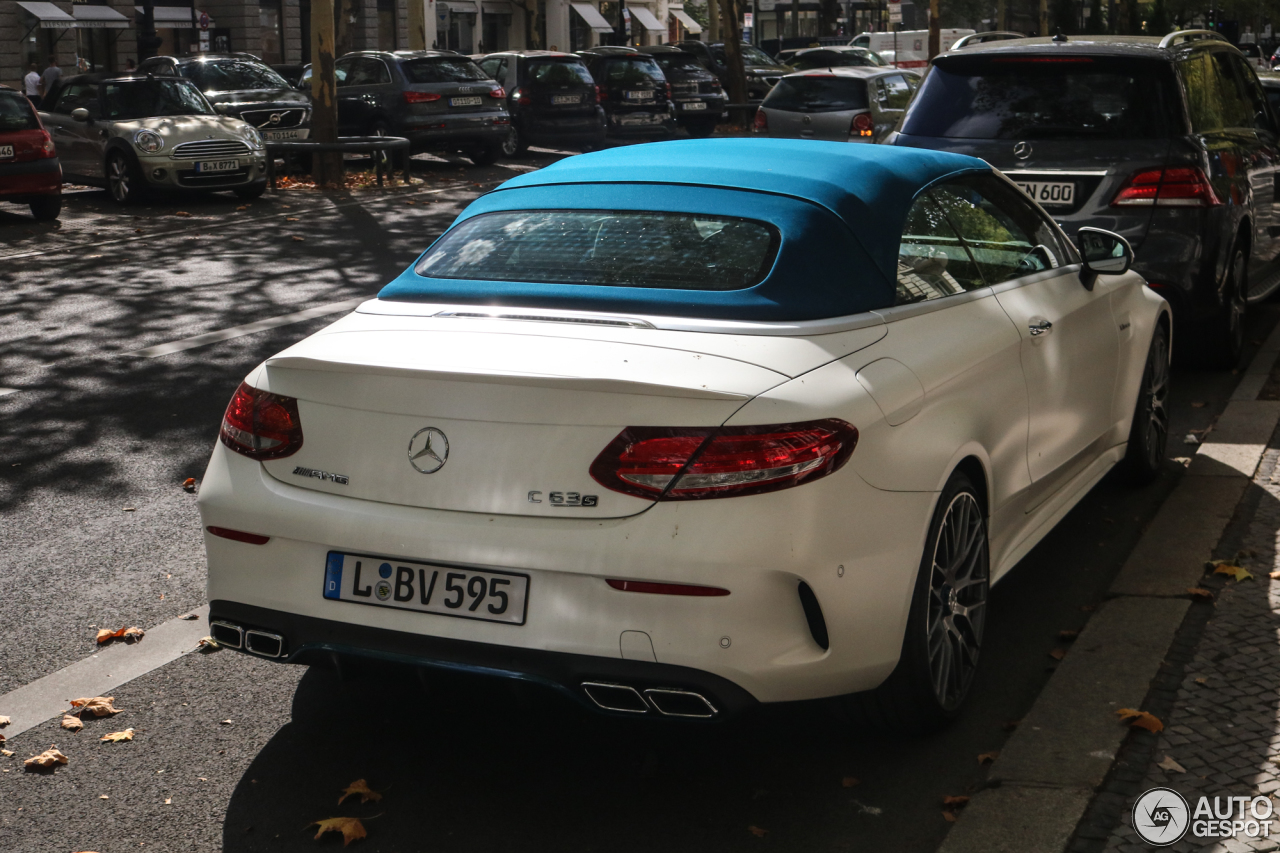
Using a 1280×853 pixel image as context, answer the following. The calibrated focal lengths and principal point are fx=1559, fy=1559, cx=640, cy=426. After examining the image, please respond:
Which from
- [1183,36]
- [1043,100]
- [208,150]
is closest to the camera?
[1043,100]

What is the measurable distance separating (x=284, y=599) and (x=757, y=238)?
1504mm

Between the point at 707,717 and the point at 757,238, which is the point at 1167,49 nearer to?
the point at 757,238

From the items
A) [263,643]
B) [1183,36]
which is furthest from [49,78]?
[263,643]

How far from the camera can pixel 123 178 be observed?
18.8 meters

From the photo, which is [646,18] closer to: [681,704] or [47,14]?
[47,14]

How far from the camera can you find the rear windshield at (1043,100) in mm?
7793

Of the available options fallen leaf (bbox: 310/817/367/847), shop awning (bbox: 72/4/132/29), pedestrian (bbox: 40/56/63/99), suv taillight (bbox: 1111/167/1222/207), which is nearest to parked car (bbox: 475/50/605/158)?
pedestrian (bbox: 40/56/63/99)

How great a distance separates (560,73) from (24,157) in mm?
11004

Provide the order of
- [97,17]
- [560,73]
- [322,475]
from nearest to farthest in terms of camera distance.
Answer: [322,475], [560,73], [97,17]

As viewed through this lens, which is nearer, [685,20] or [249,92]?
[249,92]

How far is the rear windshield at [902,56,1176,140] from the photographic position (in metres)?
7.79

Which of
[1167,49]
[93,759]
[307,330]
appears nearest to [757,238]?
[93,759]

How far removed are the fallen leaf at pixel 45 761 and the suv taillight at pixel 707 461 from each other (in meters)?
1.67

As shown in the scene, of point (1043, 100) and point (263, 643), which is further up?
point (1043, 100)
